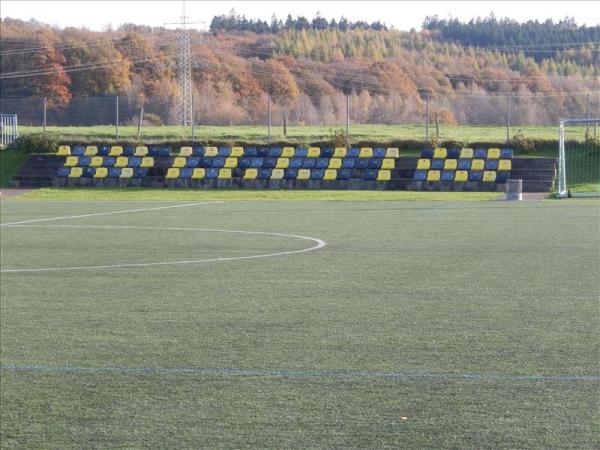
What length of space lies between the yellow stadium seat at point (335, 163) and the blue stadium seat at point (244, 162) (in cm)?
312

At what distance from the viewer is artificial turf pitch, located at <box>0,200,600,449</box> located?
19.5ft

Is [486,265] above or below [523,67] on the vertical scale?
below

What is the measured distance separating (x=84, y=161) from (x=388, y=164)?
39.6 ft

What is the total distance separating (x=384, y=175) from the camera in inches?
1448

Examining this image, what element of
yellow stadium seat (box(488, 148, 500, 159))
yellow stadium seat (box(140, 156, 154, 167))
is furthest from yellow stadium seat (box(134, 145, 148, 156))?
yellow stadium seat (box(488, 148, 500, 159))

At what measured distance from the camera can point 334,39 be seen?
55.5 m

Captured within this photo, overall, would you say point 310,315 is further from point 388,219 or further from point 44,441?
point 388,219

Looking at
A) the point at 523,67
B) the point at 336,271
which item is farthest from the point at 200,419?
the point at 523,67

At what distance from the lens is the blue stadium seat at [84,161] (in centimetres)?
4034

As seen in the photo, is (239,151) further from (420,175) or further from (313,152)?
(420,175)

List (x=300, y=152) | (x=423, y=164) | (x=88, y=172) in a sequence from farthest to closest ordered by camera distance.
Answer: (x=300, y=152) < (x=88, y=172) < (x=423, y=164)

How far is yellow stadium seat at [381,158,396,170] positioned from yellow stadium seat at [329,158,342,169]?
5.23ft

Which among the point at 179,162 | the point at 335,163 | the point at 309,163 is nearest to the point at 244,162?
the point at 309,163

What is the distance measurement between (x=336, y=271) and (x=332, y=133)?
102 ft
